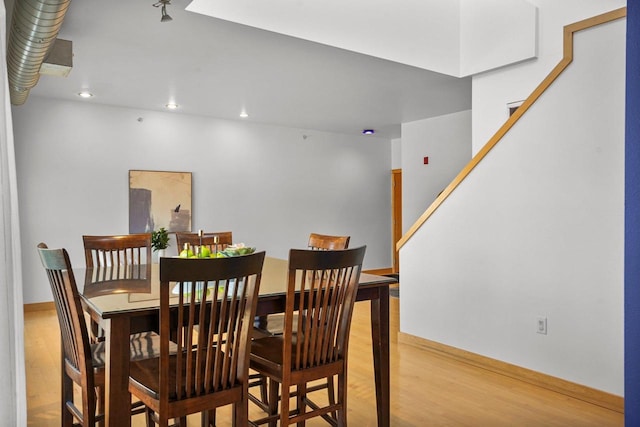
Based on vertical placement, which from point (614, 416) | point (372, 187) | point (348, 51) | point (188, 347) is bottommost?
point (614, 416)

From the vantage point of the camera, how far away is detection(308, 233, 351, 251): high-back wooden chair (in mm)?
3172

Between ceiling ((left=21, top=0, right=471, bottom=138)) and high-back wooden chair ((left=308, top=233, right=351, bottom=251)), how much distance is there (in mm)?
1567

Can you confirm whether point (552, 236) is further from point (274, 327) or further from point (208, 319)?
point (208, 319)

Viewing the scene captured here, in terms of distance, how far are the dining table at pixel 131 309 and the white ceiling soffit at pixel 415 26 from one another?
1.81 m

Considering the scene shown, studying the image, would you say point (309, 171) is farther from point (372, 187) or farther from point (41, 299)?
point (41, 299)

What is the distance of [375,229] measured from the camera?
8859mm

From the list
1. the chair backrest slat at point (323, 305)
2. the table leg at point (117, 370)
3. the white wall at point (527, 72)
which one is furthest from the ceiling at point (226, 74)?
the table leg at point (117, 370)

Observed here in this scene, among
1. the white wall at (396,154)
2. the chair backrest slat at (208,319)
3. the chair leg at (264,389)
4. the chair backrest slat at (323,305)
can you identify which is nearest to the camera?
the chair backrest slat at (208,319)

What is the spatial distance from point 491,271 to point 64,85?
4.55 meters

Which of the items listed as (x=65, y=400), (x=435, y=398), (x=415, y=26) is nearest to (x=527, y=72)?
(x=415, y=26)

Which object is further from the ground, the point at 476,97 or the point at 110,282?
the point at 476,97

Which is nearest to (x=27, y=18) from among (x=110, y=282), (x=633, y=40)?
(x=110, y=282)

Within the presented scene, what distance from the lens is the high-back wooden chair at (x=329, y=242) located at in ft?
10.4

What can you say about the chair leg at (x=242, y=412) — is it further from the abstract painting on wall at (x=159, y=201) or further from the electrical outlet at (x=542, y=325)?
the abstract painting on wall at (x=159, y=201)
